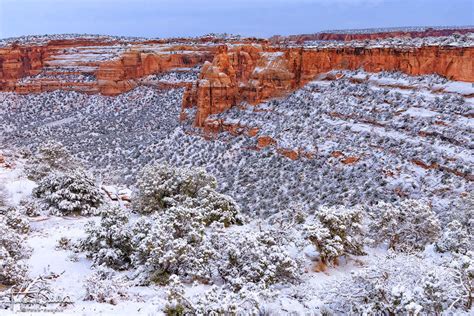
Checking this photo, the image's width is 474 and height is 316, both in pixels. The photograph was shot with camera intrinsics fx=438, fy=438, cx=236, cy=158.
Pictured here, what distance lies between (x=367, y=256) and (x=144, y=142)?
33.0 metres

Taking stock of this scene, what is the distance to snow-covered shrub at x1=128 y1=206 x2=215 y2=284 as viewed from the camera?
45.2ft

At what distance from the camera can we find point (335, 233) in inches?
633

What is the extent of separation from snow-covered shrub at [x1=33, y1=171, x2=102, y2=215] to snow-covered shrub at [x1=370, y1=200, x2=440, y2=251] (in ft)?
50.8

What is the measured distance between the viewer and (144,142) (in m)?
45.8

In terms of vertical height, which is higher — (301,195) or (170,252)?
(170,252)

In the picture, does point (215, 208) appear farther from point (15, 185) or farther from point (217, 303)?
point (15, 185)

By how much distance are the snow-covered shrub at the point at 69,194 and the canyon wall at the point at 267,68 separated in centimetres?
1836

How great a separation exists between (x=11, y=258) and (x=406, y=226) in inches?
572

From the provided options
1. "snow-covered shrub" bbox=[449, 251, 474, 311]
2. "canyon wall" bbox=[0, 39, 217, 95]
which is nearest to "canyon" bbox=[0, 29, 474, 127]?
"canyon wall" bbox=[0, 39, 217, 95]

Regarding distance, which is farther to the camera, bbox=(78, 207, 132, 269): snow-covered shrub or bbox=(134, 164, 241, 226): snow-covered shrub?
bbox=(134, 164, 241, 226): snow-covered shrub

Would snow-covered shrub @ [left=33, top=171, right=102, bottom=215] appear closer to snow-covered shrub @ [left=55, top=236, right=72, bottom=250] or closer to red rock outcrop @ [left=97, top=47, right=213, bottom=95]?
snow-covered shrub @ [left=55, top=236, right=72, bottom=250]

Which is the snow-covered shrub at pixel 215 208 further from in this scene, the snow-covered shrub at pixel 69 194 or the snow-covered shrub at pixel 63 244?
the snow-covered shrub at pixel 69 194

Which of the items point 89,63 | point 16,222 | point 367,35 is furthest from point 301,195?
point 367,35

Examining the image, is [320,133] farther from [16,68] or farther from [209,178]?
[16,68]
